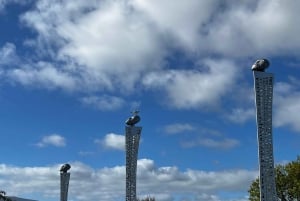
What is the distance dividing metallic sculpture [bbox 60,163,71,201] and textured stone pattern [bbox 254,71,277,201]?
829 inches

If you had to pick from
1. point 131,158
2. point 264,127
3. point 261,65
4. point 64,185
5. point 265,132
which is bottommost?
point 64,185

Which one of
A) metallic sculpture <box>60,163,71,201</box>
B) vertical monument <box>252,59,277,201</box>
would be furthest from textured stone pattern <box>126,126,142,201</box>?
vertical monument <box>252,59,277,201</box>

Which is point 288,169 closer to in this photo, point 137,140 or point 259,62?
point 137,140

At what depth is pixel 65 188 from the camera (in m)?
50.2

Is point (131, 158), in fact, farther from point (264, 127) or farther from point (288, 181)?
point (288, 181)

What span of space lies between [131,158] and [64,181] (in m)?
8.23

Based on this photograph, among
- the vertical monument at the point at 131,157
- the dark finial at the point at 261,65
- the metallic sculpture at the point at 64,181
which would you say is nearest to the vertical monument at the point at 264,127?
the dark finial at the point at 261,65

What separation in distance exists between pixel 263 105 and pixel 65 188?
22.0m

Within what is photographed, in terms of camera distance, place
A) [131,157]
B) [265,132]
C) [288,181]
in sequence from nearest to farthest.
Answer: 1. [265,132]
2. [131,157]
3. [288,181]

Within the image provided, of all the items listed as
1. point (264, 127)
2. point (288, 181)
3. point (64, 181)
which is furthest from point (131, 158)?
point (288, 181)

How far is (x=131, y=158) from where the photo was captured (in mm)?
45125

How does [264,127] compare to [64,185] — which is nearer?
[264,127]

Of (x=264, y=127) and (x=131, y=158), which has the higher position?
(x=131, y=158)

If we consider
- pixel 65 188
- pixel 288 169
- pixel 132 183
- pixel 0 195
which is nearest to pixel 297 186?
pixel 288 169
